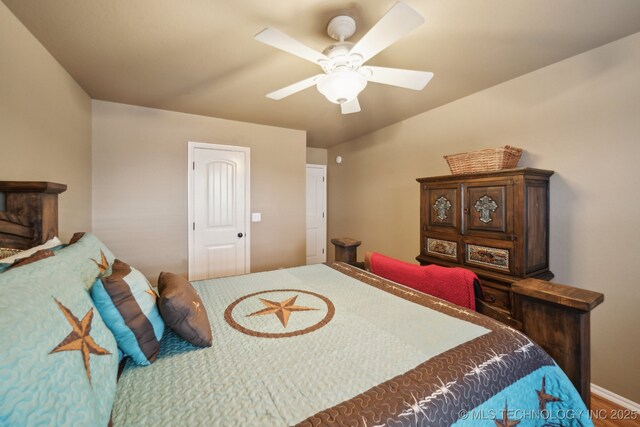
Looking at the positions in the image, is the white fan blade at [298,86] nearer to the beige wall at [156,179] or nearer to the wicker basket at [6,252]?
the wicker basket at [6,252]

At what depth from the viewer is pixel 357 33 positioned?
1640 mm

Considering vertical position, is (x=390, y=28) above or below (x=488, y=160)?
above

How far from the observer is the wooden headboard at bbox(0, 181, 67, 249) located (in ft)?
4.11

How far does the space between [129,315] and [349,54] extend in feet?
4.98

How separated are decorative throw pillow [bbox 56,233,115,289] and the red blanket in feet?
5.02

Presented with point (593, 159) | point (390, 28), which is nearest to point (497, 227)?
Answer: point (593, 159)

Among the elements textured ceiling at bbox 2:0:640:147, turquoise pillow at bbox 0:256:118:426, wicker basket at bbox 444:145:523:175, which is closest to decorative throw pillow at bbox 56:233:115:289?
turquoise pillow at bbox 0:256:118:426

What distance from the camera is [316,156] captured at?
192 inches

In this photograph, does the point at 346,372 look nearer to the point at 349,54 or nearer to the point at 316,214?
the point at 349,54

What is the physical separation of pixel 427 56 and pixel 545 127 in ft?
3.76

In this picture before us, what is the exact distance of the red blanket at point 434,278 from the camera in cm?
138

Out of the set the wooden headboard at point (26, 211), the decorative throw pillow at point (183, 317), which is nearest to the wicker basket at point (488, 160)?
the decorative throw pillow at point (183, 317)

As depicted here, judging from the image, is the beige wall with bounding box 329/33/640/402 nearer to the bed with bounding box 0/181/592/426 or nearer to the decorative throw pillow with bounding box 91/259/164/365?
the bed with bounding box 0/181/592/426

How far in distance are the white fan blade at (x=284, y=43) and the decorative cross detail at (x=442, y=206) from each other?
165 cm
